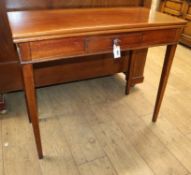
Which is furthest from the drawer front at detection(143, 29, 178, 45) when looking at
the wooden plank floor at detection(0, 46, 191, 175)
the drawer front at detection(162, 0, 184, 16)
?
the drawer front at detection(162, 0, 184, 16)

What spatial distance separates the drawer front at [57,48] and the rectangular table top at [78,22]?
0.03 m

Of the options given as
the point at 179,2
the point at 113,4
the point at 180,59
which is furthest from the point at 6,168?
the point at 179,2

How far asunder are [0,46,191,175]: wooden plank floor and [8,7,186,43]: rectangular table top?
732mm

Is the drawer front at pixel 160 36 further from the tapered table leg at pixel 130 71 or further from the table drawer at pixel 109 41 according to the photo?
the tapered table leg at pixel 130 71

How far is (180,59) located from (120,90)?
3.83 ft

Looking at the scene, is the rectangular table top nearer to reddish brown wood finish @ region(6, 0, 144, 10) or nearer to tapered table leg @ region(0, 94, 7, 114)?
reddish brown wood finish @ region(6, 0, 144, 10)

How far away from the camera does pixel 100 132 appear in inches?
57.1

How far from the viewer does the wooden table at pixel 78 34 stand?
0.89 m

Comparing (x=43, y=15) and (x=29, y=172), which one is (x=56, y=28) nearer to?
(x=43, y=15)

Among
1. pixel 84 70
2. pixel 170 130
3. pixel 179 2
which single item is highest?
pixel 179 2

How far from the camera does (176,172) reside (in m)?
1.20

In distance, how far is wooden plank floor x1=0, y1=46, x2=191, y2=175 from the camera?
3.96ft

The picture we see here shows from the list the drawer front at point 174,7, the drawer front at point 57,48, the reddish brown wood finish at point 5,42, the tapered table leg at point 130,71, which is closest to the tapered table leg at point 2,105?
the reddish brown wood finish at point 5,42

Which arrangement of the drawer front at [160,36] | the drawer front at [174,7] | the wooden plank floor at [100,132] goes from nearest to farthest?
the drawer front at [160,36]
the wooden plank floor at [100,132]
the drawer front at [174,7]
